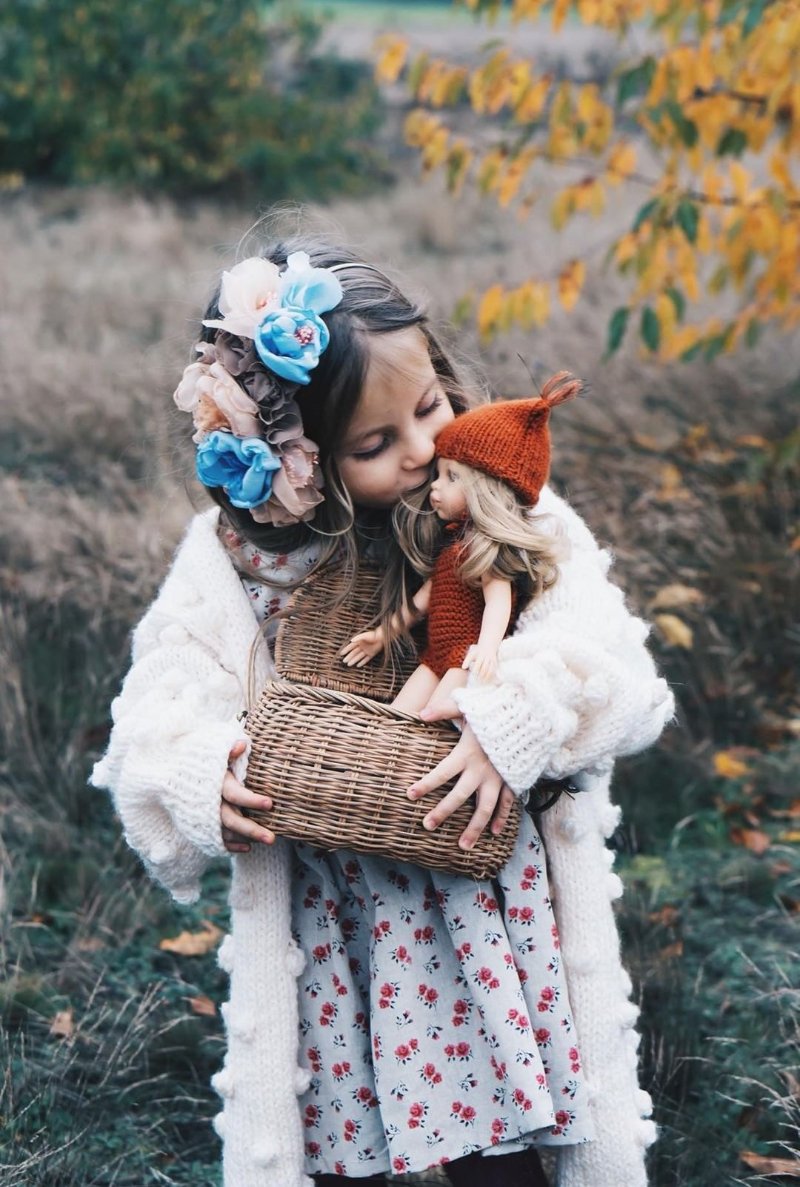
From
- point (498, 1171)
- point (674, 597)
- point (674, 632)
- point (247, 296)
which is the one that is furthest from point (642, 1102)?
point (674, 597)

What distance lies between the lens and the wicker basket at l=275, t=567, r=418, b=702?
7.11 feet

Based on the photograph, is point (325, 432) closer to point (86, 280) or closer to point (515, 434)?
point (515, 434)

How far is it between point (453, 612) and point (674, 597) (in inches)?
87.0

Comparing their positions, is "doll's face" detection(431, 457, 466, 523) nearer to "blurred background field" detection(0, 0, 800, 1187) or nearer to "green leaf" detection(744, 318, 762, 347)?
"blurred background field" detection(0, 0, 800, 1187)

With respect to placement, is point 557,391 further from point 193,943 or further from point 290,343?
point 193,943

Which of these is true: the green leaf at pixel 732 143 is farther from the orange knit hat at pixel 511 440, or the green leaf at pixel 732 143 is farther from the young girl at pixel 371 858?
the orange knit hat at pixel 511 440

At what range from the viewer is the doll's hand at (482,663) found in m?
2.01

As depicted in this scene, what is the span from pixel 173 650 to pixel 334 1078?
30.6 inches

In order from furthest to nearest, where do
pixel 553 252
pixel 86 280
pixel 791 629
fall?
pixel 553 252 < pixel 86 280 < pixel 791 629

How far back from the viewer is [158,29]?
1020 centimetres

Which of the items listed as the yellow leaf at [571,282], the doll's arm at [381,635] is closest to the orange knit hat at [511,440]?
the doll's arm at [381,635]

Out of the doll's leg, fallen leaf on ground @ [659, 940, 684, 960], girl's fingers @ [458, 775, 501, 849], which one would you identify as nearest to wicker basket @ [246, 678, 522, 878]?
girl's fingers @ [458, 775, 501, 849]

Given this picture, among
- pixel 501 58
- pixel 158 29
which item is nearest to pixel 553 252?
pixel 158 29

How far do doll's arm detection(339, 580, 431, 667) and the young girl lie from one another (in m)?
0.03
